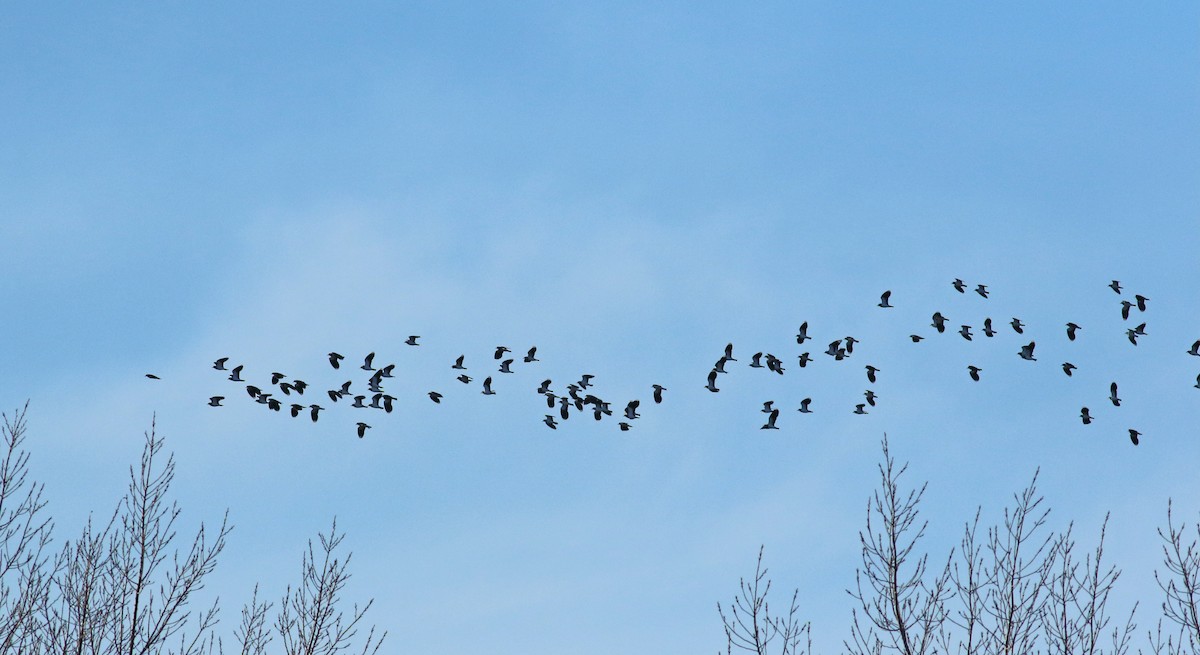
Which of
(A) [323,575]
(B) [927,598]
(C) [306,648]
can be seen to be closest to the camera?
(B) [927,598]

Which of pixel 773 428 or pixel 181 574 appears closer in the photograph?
pixel 181 574

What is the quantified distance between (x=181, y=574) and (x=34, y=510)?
9.30ft

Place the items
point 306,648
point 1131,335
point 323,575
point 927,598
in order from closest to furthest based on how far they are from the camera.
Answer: point 927,598, point 306,648, point 323,575, point 1131,335

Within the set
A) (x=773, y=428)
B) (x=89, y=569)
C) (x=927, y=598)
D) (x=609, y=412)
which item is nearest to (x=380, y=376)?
(x=609, y=412)

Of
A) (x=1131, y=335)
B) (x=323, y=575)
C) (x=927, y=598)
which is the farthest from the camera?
(x=1131, y=335)

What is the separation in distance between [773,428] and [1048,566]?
11.6 metres

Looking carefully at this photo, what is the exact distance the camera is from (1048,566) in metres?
18.2

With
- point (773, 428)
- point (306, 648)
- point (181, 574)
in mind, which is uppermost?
point (773, 428)

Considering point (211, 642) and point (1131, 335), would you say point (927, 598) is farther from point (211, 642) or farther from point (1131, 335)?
point (1131, 335)

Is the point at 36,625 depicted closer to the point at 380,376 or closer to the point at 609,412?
the point at 380,376

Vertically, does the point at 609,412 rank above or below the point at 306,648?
above

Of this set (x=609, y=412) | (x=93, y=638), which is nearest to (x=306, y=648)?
(x=93, y=638)

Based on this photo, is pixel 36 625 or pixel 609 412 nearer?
pixel 36 625

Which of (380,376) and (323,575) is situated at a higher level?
(380,376)
